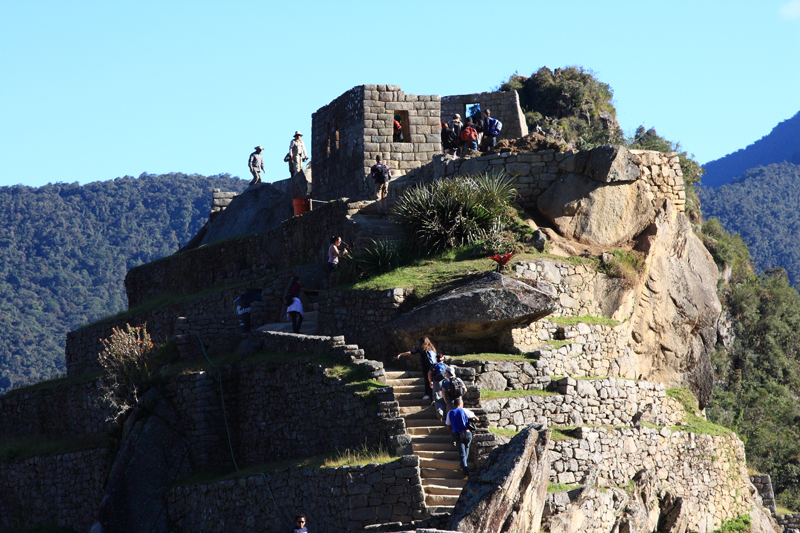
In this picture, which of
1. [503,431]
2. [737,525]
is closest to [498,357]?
[503,431]

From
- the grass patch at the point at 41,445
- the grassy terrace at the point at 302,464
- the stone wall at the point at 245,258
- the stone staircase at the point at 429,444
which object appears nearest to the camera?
the stone staircase at the point at 429,444

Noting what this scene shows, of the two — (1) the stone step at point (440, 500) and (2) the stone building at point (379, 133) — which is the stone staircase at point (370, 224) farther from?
(1) the stone step at point (440, 500)

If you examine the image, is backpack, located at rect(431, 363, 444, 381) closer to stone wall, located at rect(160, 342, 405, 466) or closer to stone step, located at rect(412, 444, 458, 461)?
stone wall, located at rect(160, 342, 405, 466)

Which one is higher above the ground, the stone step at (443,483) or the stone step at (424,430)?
the stone step at (424,430)

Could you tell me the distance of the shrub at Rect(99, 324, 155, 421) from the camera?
67.7ft

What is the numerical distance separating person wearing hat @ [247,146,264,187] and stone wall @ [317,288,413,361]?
606 inches

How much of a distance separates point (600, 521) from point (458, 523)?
4777mm

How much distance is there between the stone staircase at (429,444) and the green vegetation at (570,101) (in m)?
22.5

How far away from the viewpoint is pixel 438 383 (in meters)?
15.6

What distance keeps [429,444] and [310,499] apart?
206cm

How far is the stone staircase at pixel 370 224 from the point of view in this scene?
22281mm

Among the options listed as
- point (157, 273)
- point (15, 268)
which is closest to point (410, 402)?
point (157, 273)

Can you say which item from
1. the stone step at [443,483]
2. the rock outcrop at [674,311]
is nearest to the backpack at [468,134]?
the rock outcrop at [674,311]

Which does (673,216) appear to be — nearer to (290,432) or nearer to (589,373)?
(589,373)
